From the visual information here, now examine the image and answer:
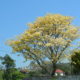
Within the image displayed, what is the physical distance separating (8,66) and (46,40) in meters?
5.24

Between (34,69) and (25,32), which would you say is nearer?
(25,32)

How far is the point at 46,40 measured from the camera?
33.2 metres

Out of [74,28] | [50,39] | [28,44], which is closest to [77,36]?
[74,28]

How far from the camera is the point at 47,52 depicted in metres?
33.4

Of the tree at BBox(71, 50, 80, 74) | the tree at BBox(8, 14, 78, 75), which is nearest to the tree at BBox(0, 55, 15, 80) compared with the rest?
the tree at BBox(8, 14, 78, 75)

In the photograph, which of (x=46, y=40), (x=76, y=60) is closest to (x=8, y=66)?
(x=46, y=40)

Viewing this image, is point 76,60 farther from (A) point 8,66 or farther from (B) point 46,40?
(A) point 8,66

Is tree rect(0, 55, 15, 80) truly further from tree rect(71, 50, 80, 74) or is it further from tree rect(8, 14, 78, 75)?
tree rect(71, 50, 80, 74)

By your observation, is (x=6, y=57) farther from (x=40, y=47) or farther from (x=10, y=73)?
(x=40, y=47)

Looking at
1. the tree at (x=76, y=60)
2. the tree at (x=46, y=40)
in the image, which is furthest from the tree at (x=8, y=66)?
the tree at (x=76, y=60)

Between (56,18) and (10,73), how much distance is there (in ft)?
26.6

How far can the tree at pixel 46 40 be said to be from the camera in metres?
33.1

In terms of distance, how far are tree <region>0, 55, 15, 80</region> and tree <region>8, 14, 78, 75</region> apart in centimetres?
143

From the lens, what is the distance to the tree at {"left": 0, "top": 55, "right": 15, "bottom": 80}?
1292 inches
